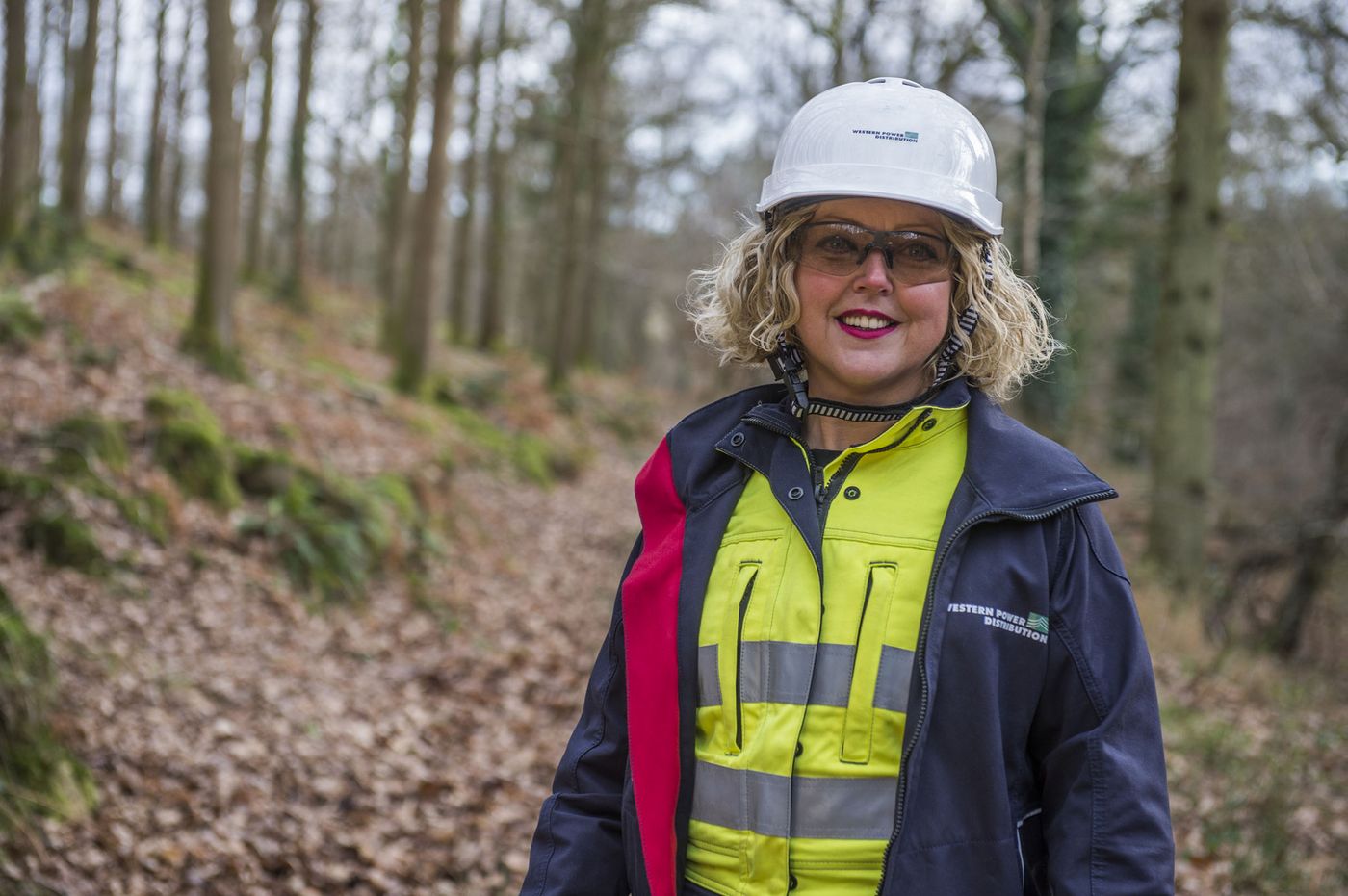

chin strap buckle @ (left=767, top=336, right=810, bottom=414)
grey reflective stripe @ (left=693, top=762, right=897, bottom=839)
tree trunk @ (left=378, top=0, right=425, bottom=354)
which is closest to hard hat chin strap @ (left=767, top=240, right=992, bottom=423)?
chin strap buckle @ (left=767, top=336, right=810, bottom=414)

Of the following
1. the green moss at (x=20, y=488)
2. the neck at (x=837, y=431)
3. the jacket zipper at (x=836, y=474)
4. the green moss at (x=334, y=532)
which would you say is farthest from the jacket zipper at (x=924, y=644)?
the green moss at (x=334, y=532)

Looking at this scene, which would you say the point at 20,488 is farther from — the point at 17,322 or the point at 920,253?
the point at 920,253

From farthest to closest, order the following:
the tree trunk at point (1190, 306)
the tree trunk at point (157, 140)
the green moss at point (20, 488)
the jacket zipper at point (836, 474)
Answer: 1. the tree trunk at point (157, 140)
2. the tree trunk at point (1190, 306)
3. the green moss at point (20, 488)
4. the jacket zipper at point (836, 474)

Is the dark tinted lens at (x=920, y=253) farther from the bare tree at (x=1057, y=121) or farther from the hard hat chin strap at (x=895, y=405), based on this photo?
the bare tree at (x=1057, y=121)

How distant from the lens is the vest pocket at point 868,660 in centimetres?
183

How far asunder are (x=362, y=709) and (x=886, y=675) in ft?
17.0

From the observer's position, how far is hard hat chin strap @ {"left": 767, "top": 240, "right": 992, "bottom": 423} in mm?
2104

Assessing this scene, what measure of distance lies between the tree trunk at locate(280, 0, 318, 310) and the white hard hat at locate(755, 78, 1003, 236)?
17.7 meters

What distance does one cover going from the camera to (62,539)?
21.5 ft

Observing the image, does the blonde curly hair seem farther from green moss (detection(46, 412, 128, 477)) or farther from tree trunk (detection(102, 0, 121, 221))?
tree trunk (detection(102, 0, 121, 221))

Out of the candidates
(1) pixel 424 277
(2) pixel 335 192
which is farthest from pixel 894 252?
(2) pixel 335 192

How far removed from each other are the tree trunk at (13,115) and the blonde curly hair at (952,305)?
40.2 feet

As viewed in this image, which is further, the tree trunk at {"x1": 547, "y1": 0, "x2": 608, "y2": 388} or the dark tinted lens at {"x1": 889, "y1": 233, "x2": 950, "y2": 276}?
the tree trunk at {"x1": 547, "y1": 0, "x2": 608, "y2": 388}

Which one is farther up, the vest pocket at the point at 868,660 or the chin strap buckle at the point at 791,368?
the chin strap buckle at the point at 791,368
